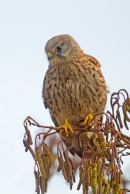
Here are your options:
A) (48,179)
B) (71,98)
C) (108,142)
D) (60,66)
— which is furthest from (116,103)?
(60,66)

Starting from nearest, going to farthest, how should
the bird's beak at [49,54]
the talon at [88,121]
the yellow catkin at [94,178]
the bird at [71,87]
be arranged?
→ the yellow catkin at [94,178] < the talon at [88,121] < the bird at [71,87] < the bird's beak at [49,54]

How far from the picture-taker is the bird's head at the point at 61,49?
527 centimetres


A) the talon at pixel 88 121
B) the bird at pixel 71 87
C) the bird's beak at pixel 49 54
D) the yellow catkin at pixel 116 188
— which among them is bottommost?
the yellow catkin at pixel 116 188

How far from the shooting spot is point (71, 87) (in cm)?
498

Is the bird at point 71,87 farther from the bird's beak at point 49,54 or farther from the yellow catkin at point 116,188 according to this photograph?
the yellow catkin at point 116,188

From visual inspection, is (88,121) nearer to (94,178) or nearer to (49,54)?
(49,54)

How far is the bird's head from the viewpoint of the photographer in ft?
17.3

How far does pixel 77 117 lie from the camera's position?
17.1ft

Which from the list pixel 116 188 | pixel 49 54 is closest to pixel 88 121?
pixel 49 54

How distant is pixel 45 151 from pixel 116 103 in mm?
816

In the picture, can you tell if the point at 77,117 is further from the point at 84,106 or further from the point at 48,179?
the point at 48,179

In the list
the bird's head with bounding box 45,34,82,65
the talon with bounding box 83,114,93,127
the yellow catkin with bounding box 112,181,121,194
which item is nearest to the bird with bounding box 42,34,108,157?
the bird's head with bounding box 45,34,82,65

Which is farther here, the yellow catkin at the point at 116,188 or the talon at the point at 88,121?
the talon at the point at 88,121

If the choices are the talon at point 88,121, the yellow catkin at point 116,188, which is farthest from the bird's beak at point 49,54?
the yellow catkin at point 116,188
